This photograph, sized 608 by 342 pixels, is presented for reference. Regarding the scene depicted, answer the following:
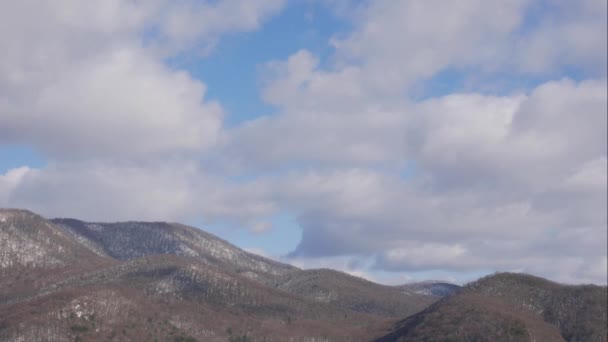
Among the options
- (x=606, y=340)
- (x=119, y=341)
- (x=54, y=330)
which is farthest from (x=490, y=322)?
(x=54, y=330)

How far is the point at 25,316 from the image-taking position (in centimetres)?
19875

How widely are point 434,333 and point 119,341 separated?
74.3 m

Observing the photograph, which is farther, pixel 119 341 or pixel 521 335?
pixel 119 341

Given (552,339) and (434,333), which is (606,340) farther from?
(434,333)

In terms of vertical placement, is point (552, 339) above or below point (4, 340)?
above

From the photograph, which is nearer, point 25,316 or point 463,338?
point 463,338

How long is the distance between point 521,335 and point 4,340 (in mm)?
113423

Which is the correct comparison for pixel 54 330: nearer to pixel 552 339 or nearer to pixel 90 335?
pixel 90 335

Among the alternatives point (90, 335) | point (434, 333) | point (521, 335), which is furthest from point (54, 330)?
point (521, 335)

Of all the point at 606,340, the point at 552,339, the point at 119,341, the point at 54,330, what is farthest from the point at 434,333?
the point at 54,330

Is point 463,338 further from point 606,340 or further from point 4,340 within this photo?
point 4,340

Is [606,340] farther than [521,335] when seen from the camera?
Yes

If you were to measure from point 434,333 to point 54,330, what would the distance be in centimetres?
8711

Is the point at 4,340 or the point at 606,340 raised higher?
the point at 606,340
